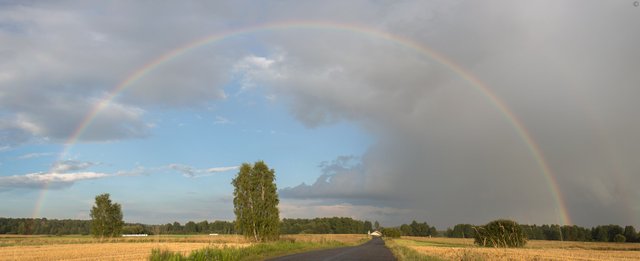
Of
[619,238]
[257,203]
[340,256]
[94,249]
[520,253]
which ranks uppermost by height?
[257,203]

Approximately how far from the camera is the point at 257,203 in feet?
243

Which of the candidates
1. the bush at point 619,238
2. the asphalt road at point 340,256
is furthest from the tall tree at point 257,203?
the bush at point 619,238

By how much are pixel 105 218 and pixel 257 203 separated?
66.6m

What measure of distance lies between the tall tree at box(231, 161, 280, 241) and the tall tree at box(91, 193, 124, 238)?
61938 millimetres

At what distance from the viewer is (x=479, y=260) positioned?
2273 cm

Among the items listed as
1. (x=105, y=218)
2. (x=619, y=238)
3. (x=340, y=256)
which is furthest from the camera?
(x=619, y=238)

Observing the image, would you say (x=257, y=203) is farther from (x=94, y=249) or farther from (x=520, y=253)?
(x=520, y=253)

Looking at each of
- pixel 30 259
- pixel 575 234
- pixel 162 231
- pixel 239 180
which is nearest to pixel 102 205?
pixel 239 180

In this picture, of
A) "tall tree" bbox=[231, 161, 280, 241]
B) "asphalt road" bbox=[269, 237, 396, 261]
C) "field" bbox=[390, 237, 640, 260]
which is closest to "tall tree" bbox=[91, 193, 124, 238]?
"tall tree" bbox=[231, 161, 280, 241]

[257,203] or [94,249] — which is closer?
[94,249]

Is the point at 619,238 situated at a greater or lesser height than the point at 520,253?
lesser

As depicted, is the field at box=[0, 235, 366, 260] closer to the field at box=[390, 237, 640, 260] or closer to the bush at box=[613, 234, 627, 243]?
the field at box=[390, 237, 640, 260]

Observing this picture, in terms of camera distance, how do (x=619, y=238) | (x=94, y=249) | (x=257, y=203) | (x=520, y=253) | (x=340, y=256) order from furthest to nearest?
(x=619, y=238) < (x=257, y=203) < (x=94, y=249) < (x=340, y=256) < (x=520, y=253)

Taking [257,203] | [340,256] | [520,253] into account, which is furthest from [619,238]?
[340,256]
